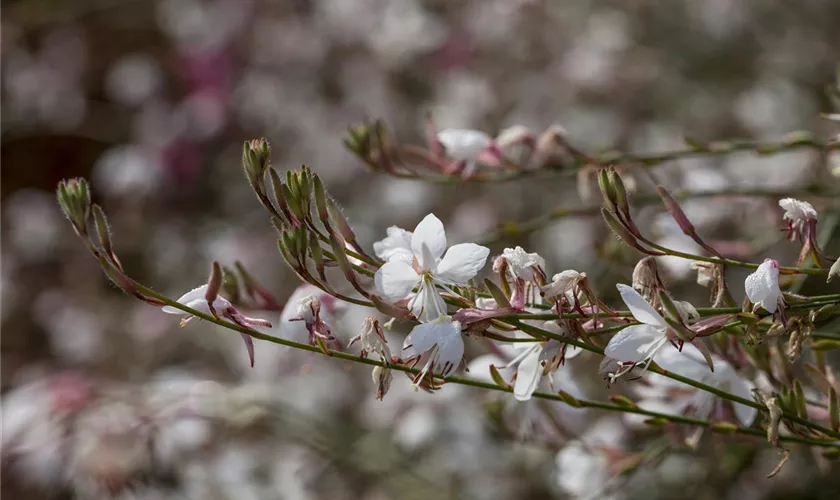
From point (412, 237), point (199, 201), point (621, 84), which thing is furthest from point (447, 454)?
point (199, 201)

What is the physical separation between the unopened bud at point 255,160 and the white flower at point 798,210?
0.39 metres

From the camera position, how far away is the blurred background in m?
1.64

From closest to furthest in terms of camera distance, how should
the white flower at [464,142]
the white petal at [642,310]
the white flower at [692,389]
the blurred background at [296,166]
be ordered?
the white petal at [642,310] < the white flower at [692,389] < the white flower at [464,142] < the blurred background at [296,166]

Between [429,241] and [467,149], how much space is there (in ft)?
1.05

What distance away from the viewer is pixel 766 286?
62cm

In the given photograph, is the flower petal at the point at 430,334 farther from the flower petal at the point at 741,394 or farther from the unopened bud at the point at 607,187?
the flower petal at the point at 741,394

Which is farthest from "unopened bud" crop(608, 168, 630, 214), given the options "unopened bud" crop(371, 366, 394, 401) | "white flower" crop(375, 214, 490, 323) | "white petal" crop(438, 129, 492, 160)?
"white petal" crop(438, 129, 492, 160)

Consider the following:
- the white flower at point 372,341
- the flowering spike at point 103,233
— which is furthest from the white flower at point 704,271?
the flowering spike at point 103,233

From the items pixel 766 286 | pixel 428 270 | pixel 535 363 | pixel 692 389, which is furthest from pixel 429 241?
pixel 692 389

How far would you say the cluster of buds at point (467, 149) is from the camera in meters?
0.96

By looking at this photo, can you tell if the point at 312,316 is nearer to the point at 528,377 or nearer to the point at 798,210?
the point at 528,377

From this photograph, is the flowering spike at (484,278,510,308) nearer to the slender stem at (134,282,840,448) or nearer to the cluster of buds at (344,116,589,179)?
the slender stem at (134,282,840,448)

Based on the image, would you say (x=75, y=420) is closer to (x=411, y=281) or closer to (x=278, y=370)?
(x=278, y=370)

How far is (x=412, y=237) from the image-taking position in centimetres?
68
